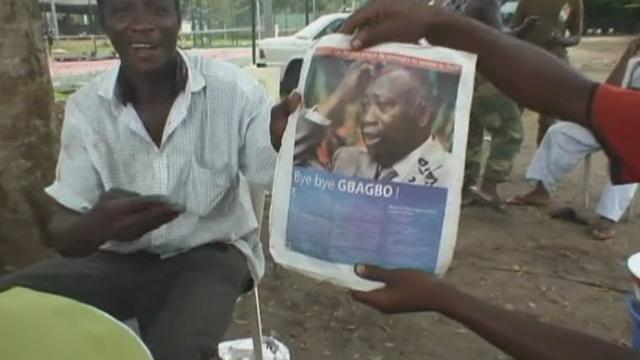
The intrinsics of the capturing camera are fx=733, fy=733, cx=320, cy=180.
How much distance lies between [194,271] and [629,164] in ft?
3.53

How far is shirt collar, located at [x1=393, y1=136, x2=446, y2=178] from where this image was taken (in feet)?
3.82

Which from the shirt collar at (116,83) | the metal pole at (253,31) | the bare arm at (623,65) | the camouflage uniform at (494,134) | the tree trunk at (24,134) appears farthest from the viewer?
the metal pole at (253,31)

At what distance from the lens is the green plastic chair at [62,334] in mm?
862

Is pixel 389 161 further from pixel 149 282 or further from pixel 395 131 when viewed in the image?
pixel 149 282

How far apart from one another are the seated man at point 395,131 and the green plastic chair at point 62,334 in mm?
466

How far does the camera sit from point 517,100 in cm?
127

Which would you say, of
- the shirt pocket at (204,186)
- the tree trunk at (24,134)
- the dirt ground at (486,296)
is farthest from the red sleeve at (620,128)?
the tree trunk at (24,134)

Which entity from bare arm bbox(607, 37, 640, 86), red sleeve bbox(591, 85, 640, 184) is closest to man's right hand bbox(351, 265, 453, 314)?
red sleeve bbox(591, 85, 640, 184)

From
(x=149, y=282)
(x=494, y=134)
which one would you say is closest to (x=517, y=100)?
(x=149, y=282)

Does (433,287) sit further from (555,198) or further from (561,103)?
(555,198)

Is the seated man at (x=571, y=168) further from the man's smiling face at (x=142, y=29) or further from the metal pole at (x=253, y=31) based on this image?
the metal pole at (x=253, y=31)

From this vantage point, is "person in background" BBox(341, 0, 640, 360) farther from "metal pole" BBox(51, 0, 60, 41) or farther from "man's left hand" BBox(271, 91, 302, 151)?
"metal pole" BBox(51, 0, 60, 41)

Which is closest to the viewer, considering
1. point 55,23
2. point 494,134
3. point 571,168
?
point 571,168

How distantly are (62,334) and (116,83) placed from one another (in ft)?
3.76
